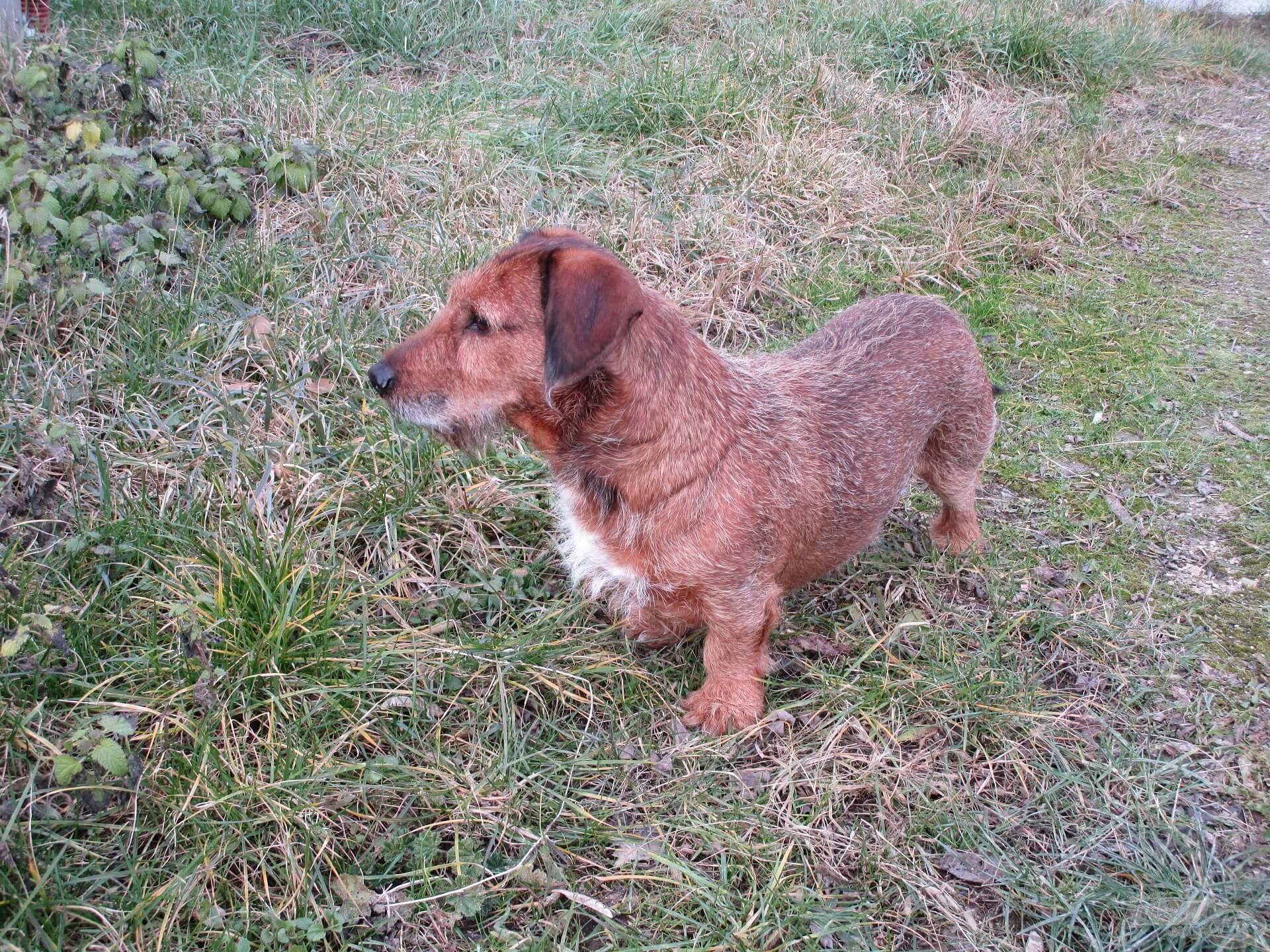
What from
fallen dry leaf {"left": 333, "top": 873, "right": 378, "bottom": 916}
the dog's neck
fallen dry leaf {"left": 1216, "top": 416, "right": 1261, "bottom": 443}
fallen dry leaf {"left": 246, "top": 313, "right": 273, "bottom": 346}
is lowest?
fallen dry leaf {"left": 1216, "top": 416, "right": 1261, "bottom": 443}

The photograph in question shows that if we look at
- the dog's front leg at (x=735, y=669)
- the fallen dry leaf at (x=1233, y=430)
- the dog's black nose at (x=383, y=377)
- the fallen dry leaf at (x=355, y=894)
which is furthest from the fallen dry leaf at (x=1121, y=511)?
the fallen dry leaf at (x=355, y=894)

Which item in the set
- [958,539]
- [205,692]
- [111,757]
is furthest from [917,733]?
[111,757]

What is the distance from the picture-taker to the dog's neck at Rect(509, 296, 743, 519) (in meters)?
3.38

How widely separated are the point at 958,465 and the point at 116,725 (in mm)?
3723

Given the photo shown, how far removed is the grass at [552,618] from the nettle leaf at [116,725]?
5.3 inches

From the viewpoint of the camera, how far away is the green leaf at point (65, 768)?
2881mm

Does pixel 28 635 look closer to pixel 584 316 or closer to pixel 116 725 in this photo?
pixel 116 725

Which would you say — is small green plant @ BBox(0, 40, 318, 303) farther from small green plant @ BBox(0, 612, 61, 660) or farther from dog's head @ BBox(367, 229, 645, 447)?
dog's head @ BBox(367, 229, 645, 447)

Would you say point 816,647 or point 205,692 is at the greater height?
point 205,692

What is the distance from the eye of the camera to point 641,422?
3.42m

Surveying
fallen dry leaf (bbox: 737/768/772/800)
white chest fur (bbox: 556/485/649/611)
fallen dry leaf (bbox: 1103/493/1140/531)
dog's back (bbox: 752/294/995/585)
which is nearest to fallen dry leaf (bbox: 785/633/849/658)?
dog's back (bbox: 752/294/995/585)

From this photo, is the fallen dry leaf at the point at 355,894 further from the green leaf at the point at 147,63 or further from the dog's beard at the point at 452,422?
the green leaf at the point at 147,63

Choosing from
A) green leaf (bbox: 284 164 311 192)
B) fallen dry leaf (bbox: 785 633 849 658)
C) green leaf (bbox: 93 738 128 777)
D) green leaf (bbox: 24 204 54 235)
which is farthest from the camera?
green leaf (bbox: 284 164 311 192)

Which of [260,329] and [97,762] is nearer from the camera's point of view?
[97,762]
